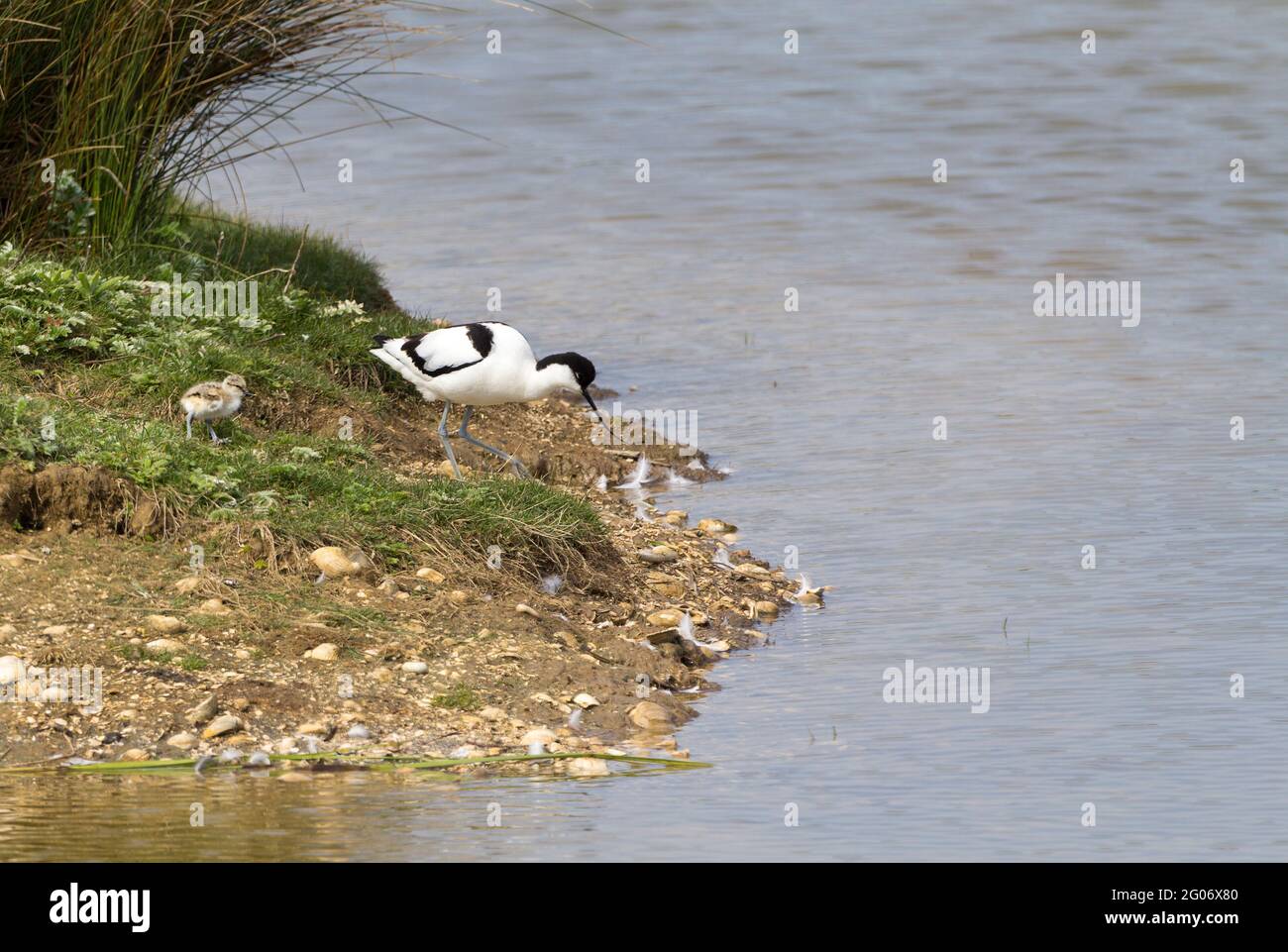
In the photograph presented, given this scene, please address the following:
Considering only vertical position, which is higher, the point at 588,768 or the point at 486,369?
the point at 486,369

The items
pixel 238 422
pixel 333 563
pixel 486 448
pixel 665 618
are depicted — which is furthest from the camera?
pixel 486 448

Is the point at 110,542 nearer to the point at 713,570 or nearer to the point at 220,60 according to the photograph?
the point at 713,570

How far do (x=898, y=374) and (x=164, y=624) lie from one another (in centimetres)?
532

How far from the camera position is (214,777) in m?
5.64

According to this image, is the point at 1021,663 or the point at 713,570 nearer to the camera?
the point at 1021,663

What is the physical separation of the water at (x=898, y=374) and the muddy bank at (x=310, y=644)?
0.96ft

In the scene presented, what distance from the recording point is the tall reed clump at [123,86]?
8.57 metres

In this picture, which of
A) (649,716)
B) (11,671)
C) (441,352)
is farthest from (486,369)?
(11,671)

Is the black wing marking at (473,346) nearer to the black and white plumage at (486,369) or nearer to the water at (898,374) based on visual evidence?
the black and white plumage at (486,369)

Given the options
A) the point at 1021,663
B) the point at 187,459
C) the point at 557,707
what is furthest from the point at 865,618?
the point at 187,459

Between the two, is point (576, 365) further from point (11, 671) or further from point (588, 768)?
point (11, 671)

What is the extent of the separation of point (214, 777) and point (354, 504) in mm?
1721

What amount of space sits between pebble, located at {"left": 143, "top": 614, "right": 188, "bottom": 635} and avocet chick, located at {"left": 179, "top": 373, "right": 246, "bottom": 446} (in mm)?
1287

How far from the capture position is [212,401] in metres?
7.59
